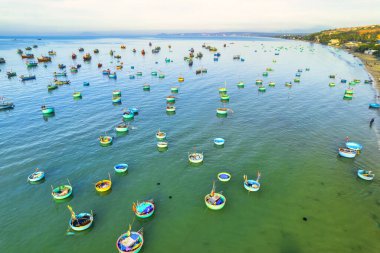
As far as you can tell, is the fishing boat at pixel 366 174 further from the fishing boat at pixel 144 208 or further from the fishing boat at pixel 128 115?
the fishing boat at pixel 128 115

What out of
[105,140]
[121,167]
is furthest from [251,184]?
[105,140]

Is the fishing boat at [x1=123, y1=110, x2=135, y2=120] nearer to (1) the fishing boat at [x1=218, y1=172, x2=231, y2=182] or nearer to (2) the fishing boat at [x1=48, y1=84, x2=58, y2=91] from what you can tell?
(1) the fishing boat at [x1=218, y1=172, x2=231, y2=182]

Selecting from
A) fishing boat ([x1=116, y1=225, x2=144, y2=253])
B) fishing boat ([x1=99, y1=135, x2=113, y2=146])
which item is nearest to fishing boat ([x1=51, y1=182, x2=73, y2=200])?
fishing boat ([x1=116, y1=225, x2=144, y2=253])

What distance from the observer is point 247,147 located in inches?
2110

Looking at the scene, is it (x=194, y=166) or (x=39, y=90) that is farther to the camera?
(x=39, y=90)

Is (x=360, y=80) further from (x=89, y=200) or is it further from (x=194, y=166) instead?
(x=89, y=200)

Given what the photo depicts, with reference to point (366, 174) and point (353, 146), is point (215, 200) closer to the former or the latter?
point (366, 174)

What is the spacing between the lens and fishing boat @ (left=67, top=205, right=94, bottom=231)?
31.7m

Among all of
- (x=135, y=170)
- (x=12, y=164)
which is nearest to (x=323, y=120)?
(x=135, y=170)

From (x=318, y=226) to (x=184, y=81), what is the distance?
91.9 m

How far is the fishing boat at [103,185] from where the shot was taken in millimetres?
38969

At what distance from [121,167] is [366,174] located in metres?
44.7

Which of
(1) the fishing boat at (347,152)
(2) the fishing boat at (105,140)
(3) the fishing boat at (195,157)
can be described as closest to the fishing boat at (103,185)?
(2) the fishing boat at (105,140)

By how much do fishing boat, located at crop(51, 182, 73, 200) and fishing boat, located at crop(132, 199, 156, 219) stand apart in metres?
11.5
